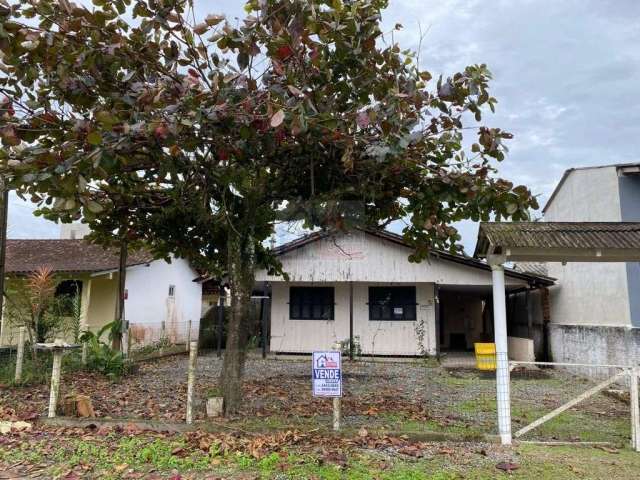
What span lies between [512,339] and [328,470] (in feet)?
44.7

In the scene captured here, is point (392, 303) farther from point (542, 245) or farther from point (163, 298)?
point (542, 245)

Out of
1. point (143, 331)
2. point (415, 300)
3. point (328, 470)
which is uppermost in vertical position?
point (415, 300)

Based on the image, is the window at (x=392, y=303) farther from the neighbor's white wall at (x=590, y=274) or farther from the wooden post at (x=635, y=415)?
the wooden post at (x=635, y=415)

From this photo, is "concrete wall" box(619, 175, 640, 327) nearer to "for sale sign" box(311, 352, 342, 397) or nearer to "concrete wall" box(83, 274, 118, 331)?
"for sale sign" box(311, 352, 342, 397)

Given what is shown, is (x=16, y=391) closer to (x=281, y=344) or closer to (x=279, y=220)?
(x=279, y=220)

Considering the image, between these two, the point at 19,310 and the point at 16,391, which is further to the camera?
the point at 19,310

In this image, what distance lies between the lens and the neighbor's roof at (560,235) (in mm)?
6930

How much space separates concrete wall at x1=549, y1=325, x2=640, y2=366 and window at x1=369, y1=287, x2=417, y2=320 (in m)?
4.24

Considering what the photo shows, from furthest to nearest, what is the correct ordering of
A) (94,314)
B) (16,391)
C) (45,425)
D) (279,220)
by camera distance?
(94,314) → (16,391) → (279,220) → (45,425)

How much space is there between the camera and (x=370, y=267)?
16.4 meters

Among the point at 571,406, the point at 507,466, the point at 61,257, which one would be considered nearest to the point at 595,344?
the point at 571,406

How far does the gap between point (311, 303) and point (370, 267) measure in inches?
99.2

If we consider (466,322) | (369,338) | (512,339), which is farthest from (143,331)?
(466,322)

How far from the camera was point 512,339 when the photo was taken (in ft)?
56.6
